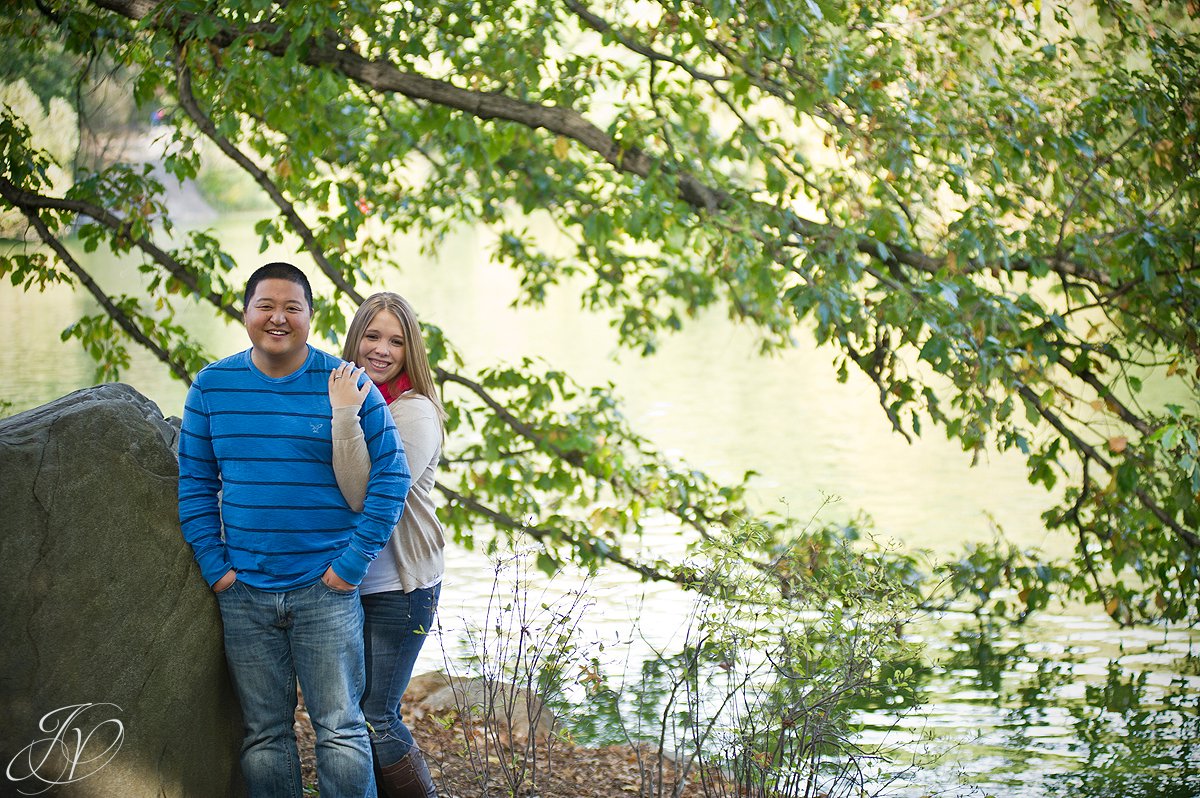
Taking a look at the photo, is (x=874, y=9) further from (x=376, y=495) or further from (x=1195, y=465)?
(x=376, y=495)

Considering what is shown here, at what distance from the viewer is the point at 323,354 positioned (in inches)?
139

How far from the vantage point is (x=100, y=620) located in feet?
11.3

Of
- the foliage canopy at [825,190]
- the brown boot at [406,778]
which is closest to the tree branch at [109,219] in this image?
the foliage canopy at [825,190]

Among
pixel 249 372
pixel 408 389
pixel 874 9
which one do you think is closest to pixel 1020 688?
pixel 874 9

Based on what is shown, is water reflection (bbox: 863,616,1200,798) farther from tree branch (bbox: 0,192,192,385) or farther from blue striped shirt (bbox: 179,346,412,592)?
tree branch (bbox: 0,192,192,385)

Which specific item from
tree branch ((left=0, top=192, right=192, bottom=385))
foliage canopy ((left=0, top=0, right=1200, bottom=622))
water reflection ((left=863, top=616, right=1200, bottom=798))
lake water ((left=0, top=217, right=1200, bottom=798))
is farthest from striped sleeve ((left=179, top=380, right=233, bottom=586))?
water reflection ((left=863, top=616, right=1200, bottom=798))

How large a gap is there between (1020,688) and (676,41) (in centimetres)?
412

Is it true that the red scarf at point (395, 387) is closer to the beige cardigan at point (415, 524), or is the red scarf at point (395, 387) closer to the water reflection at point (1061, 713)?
the beige cardigan at point (415, 524)

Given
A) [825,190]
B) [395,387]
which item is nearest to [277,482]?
[395,387]

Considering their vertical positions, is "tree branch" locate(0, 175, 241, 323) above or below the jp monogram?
above

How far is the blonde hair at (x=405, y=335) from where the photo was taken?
380 centimetres

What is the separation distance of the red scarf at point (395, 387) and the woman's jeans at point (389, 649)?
63cm

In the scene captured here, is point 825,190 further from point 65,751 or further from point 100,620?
point 65,751

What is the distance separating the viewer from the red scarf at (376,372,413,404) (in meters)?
3.83
